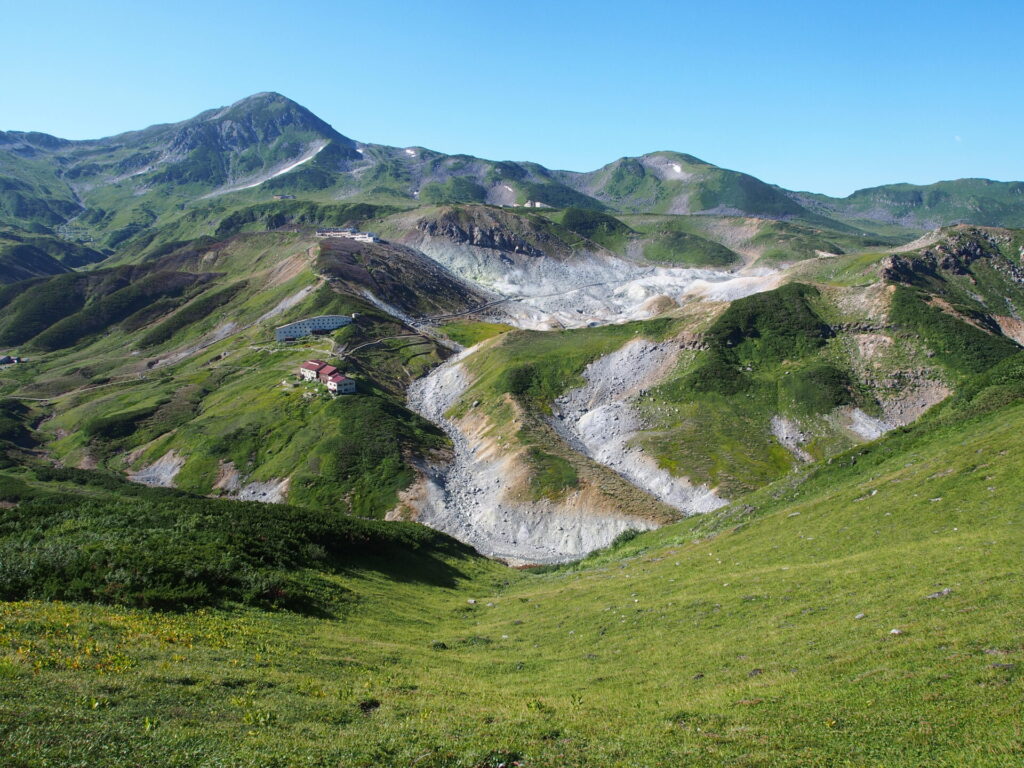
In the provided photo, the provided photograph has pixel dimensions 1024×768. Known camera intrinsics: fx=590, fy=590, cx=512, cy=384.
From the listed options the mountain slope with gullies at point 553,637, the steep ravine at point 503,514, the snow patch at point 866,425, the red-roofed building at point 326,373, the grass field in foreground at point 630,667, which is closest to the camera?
the grass field in foreground at point 630,667

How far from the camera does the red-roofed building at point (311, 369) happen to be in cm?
12306

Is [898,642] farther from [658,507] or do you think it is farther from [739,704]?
[658,507]

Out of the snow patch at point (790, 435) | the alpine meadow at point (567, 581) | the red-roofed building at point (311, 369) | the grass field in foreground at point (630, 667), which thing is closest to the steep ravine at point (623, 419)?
the alpine meadow at point (567, 581)

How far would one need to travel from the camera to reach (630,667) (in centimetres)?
2356

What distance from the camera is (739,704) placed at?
17.2 m

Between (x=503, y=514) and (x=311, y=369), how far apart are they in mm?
61445

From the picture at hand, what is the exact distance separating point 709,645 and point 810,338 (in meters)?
102

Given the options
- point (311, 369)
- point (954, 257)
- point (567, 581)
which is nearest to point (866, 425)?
point (567, 581)

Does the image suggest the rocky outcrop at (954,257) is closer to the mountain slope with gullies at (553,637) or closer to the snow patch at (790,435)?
the snow patch at (790,435)

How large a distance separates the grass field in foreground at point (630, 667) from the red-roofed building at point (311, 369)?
305 feet

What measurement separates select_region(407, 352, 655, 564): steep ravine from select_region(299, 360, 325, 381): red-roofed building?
39.6m

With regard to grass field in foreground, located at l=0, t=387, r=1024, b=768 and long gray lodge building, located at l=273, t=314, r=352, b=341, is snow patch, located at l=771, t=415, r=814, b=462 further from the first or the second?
long gray lodge building, located at l=273, t=314, r=352, b=341

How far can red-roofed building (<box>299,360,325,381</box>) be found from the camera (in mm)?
123062

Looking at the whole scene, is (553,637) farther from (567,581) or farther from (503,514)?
(503,514)
